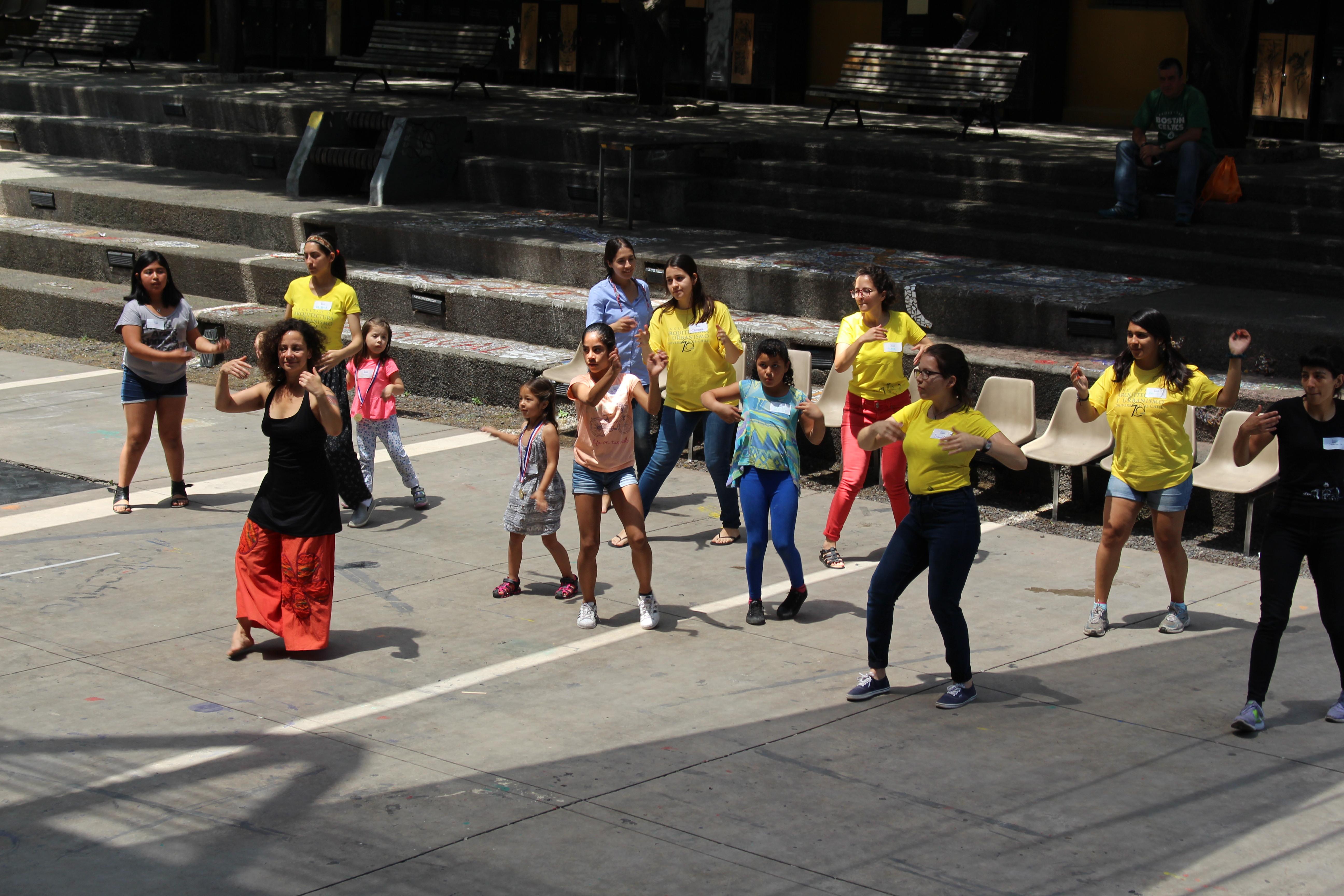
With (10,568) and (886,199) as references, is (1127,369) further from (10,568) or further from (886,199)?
(886,199)

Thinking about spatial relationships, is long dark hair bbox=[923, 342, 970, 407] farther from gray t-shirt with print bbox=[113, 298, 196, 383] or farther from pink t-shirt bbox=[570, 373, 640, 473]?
gray t-shirt with print bbox=[113, 298, 196, 383]

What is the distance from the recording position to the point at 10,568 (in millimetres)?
8109

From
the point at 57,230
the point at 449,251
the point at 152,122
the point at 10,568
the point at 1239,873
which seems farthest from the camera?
the point at 152,122

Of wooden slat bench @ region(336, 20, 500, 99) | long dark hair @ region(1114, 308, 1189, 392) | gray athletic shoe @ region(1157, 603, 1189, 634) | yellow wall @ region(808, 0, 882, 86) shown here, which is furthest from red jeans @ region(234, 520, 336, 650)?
yellow wall @ region(808, 0, 882, 86)

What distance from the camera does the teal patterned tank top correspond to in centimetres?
743

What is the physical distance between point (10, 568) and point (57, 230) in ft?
31.6

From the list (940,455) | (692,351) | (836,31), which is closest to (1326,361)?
(940,455)

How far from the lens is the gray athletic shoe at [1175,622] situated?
7.38m

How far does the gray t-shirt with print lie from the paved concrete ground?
0.98 meters

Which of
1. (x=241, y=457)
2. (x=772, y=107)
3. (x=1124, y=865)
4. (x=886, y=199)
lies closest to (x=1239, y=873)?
(x=1124, y=865)

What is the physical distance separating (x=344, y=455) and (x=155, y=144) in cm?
1234

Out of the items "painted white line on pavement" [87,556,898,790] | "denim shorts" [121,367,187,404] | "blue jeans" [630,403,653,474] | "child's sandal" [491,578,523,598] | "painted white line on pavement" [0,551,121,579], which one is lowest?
"painted white line on pavement" [87,556,898,790]

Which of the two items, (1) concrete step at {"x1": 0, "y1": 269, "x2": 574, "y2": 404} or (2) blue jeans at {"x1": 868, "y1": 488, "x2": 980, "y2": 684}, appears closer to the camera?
(2) blue jeans at {"x1": 868, "y1": 488, "x2": 980, "y2": 684}

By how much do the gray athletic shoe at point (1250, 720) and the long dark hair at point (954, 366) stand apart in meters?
1.66
